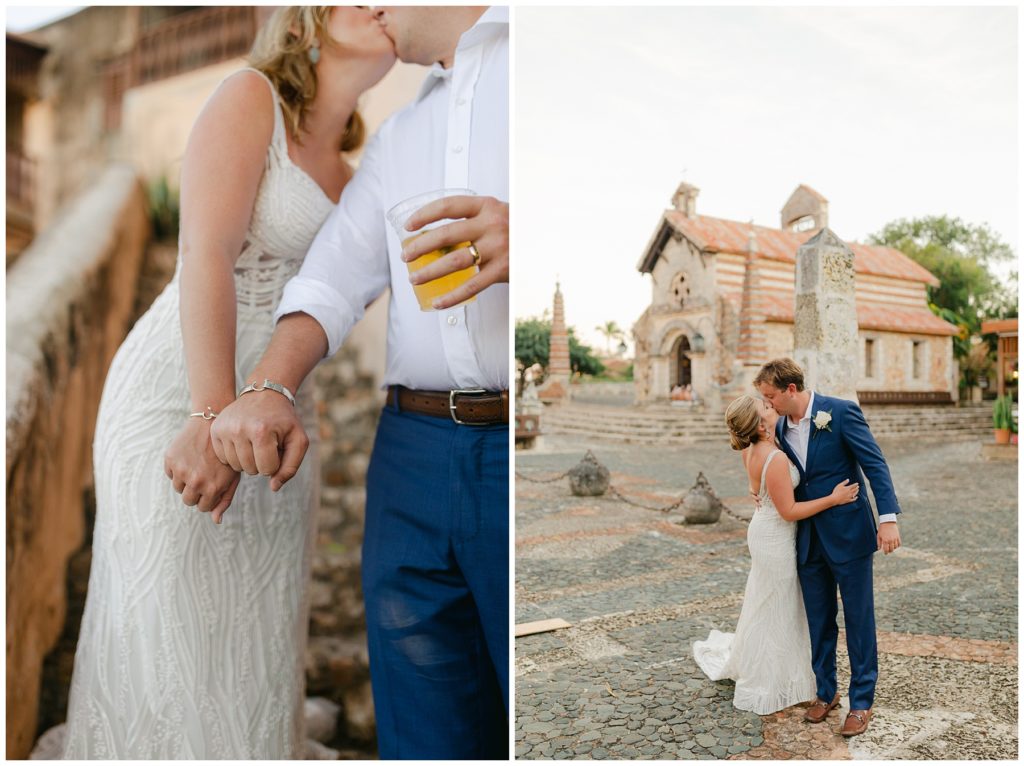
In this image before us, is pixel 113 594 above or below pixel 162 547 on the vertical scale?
below

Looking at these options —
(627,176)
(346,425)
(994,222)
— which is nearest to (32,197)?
(346,425)

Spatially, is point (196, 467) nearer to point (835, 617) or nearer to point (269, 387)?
point (269, 387)

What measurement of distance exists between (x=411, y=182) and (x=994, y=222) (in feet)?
6.09

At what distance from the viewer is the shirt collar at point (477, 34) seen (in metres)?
2.14

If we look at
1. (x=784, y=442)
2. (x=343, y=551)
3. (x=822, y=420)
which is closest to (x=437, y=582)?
(x=343, y=551)

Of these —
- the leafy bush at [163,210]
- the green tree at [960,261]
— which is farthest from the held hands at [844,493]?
the leafy bush at [163,210]

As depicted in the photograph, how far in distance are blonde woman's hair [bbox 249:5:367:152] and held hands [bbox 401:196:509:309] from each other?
55 cm

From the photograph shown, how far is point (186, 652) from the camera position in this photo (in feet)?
6.97

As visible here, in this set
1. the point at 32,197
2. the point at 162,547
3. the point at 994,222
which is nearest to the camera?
the point at 162,547

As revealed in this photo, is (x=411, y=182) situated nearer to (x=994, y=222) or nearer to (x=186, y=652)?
(x=186, y=652)

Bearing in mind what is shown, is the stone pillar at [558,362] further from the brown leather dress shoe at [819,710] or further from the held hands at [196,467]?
the brown leather dress shoe at [819,710]

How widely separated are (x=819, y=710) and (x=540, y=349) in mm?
1344

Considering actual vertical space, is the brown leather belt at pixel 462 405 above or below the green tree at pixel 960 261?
below

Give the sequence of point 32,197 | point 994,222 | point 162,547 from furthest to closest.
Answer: point 32,197, point 994,222, point 162,547
